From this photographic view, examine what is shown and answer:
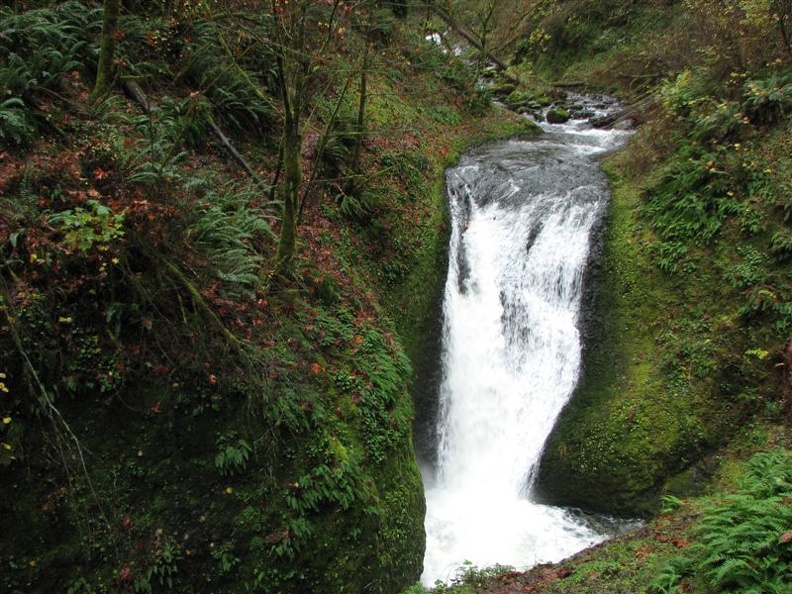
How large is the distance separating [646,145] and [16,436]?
1552 cm

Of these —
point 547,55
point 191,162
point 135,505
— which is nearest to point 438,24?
point 547,55

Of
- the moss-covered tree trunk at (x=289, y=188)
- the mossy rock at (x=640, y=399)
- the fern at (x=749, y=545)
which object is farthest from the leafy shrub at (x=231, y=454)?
the mossy rock at (x=640, y=399)

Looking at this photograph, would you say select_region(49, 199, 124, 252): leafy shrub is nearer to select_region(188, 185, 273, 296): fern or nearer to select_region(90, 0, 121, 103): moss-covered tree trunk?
select_region(188, 185, 273, 296): fern

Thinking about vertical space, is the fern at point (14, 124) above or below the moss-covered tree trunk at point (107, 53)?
below

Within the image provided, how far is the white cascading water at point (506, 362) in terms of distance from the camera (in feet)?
30.2

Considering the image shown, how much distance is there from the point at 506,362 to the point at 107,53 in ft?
31.6

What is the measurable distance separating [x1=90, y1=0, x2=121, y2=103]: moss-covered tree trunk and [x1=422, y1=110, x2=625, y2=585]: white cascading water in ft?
26.6

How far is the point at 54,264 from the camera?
5664 mm

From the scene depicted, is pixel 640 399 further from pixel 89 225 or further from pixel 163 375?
pixel 89 225

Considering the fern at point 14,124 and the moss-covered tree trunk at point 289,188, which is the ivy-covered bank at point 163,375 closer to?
the fern at point 14,124

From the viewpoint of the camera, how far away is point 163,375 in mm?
6156

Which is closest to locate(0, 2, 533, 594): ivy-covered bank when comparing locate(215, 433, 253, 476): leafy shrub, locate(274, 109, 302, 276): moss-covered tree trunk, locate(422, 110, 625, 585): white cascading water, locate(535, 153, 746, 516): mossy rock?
locate(215, 433, 253, 476): leafy shrub

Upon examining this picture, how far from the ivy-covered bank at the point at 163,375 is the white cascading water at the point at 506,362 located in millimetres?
2049

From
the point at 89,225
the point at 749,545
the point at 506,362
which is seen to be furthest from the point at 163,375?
the point at 506,362
